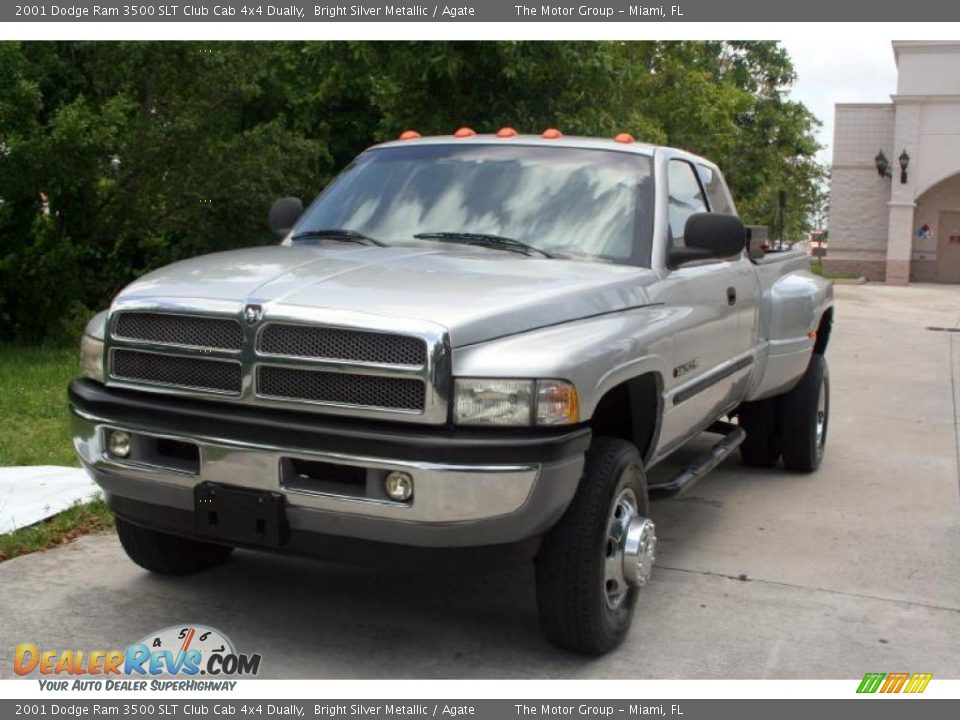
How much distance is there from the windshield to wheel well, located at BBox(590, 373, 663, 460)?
58cm

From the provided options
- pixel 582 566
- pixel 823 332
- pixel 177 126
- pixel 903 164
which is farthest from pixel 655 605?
pixel 903 164

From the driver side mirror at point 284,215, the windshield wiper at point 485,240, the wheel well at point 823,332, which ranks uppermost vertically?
the driver side mirror at point 284,215

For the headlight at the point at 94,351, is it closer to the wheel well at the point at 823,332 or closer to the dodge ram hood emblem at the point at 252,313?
the dodge ram hood emblem at the point at 252,313

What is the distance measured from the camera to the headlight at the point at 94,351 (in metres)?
4.28

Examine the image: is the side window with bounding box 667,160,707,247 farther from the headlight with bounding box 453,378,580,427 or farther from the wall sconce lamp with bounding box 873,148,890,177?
the wall sconce lamp with bounding box 873,148,890,177

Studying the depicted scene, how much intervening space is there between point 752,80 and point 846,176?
379 inches

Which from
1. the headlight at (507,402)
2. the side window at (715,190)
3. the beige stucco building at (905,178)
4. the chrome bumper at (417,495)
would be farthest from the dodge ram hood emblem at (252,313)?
the beige stucco building at (905,178)

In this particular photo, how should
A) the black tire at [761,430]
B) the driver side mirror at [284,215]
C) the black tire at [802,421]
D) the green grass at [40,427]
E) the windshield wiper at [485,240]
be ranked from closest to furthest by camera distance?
1. the windshield wiper at [485,240]
2. the green grass at [40,427]
3. the driver side mirror at [284,215]
4. the black tire at [802,421]
5. the black tire at [761,430]

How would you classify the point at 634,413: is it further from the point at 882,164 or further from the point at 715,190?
the point at 882,164

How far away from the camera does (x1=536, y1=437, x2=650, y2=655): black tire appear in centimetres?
401

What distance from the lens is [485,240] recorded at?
4.89 m

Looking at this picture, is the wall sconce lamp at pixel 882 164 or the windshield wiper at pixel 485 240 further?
the wall sconce lamp at pixel 882 164

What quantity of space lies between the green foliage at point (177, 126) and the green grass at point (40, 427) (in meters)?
1.35

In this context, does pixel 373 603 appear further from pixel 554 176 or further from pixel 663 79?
pixel 663 79
